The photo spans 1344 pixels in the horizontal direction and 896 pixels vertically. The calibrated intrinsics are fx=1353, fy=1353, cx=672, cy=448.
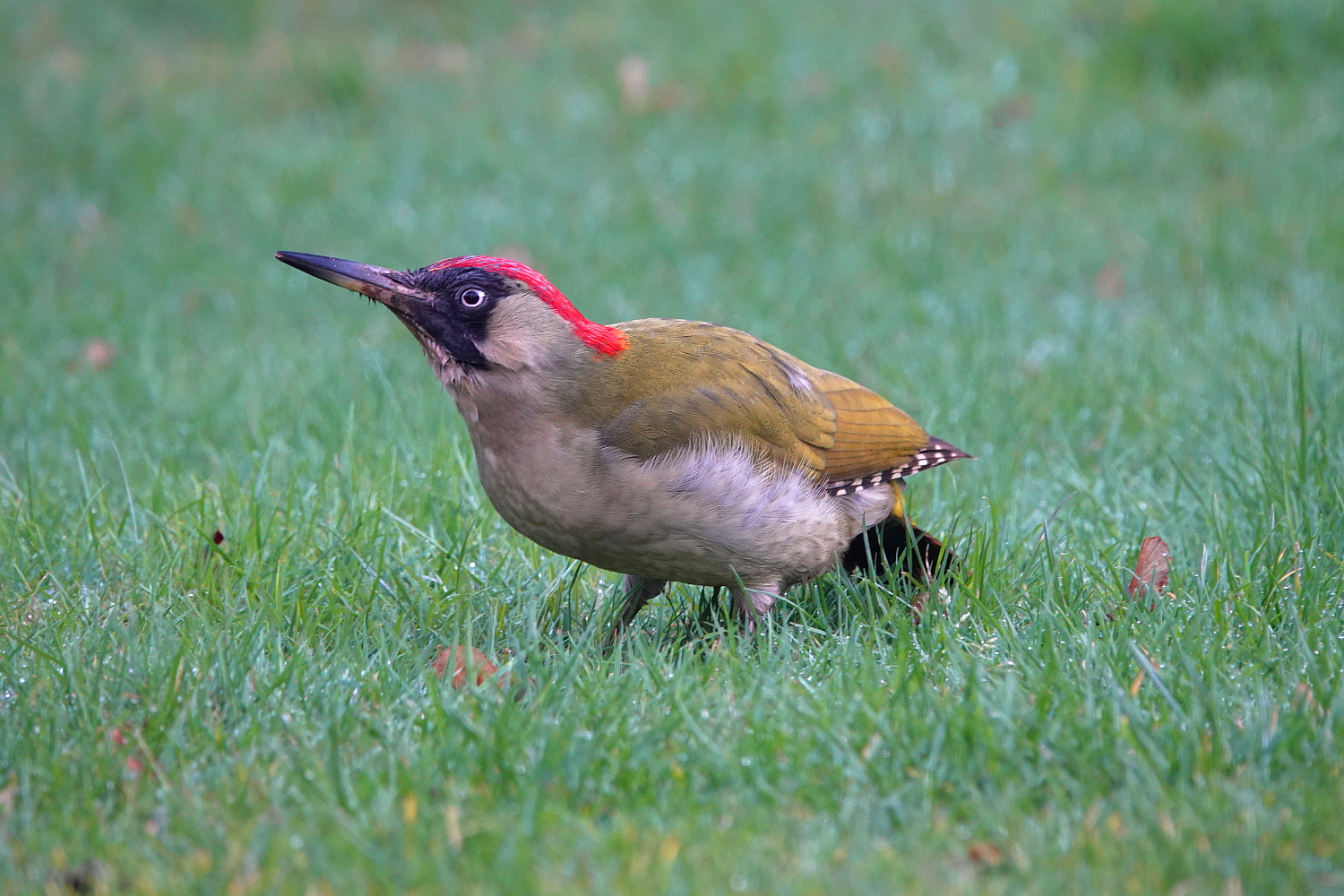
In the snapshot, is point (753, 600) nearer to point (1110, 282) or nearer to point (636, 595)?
point (636, 595)

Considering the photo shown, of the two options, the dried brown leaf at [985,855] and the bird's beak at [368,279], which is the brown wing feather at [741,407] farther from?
the dried brown leaf at [985,855]

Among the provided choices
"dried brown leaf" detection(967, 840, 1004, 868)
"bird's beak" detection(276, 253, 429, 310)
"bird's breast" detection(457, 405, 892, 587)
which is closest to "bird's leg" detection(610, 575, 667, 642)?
"bird's breast" detection(457, 405, 892, 587)


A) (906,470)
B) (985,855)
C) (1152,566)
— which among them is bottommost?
(985,855)

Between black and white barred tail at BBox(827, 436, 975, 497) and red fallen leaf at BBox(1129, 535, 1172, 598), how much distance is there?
0.57 m

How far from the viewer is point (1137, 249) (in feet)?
25.0

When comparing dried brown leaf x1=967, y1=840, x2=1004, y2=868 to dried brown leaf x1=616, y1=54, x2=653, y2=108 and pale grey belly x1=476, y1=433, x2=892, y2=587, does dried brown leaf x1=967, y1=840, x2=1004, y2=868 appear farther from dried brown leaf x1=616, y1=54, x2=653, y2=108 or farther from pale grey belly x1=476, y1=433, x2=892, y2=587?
dried brown leaf x1=616, y1=54, x2=653, y2=108

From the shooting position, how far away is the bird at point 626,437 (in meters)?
3.39

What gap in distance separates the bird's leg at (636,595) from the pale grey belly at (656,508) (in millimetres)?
216

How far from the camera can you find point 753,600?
12.1 ft

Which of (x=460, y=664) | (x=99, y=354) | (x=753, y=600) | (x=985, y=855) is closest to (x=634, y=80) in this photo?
(x=99, y=354)

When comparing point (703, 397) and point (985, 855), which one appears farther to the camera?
point (703, 397)

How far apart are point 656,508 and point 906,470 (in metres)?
0.90

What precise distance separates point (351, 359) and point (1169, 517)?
363cm

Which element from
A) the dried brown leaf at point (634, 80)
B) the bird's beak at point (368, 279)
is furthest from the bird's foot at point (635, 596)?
the dried brown leaf at point (634, 80)
